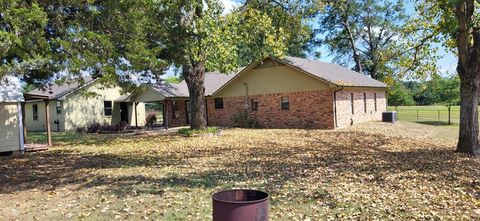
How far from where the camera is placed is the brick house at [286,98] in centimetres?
2262

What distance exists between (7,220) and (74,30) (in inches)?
221

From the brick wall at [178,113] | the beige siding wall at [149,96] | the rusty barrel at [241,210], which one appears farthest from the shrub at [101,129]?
the rusty barrel at [241,210]

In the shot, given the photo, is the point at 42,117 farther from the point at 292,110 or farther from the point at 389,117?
the point at 389,117

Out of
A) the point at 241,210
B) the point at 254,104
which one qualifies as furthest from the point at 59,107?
the point at 241,210

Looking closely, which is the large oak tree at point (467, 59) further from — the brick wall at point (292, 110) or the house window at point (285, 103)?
the house window at point (285, 103)

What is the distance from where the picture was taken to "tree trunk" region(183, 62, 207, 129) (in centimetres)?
1928

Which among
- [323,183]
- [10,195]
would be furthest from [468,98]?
[10,195]

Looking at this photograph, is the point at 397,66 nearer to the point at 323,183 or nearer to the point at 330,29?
the point at 323,183

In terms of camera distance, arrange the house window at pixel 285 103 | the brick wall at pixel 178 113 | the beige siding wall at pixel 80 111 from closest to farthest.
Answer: the house window at pixel 285 103, the beige siding wall at pixel 80 111, the brick wall at pixel 178 113

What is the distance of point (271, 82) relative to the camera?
977 inches

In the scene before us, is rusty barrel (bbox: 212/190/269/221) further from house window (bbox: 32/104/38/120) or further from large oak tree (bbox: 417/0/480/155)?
house window (bbox: 32/104/38/120)

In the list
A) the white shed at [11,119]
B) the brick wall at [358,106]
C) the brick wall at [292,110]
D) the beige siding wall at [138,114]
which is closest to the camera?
the white shed at [11,119]

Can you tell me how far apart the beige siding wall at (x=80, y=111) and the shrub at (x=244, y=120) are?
31.3 feet

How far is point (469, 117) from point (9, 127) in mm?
15686
